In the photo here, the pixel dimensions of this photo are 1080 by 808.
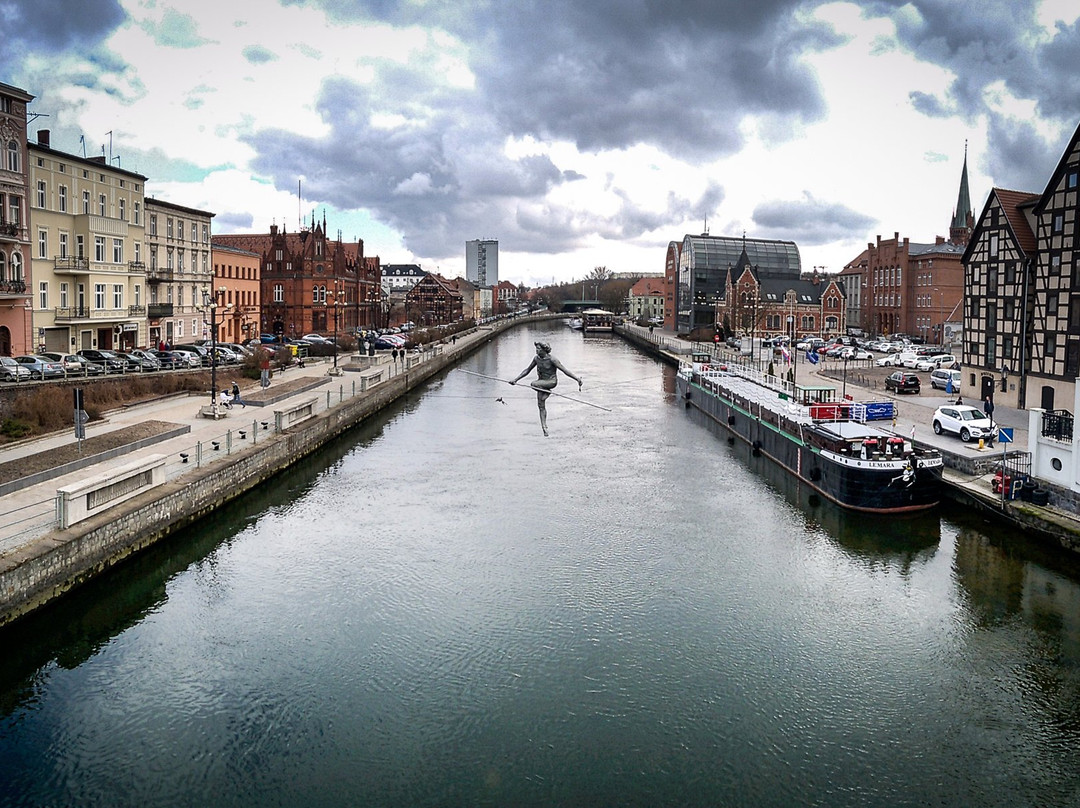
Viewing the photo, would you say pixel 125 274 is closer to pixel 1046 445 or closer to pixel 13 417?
pixel 13 417

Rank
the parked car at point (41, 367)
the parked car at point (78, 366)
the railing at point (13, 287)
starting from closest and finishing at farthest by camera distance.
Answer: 1. the parked car at point (41, 367)
2. the parked car at point (78, 366)
3. the railing at point (13, 287)

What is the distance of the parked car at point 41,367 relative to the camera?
29.9 metres

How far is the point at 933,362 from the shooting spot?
5131 centimetres

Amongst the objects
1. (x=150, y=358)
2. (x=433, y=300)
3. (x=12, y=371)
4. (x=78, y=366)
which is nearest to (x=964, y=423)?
(x=78, y=366)

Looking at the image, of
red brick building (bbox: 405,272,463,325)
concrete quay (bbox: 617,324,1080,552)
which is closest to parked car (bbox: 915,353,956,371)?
concrete quay (bbox: 617,324,1080,552)

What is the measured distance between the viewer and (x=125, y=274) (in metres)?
42.6

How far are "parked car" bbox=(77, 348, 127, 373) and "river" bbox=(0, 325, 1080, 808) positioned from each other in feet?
44.9

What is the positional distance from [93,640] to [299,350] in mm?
41497

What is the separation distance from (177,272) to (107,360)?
16.9 metres

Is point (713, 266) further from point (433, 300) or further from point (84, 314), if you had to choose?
point (84, 314)

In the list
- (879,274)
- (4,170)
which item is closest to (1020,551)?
(4,170)

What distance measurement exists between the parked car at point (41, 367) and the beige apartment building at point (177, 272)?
592 inches

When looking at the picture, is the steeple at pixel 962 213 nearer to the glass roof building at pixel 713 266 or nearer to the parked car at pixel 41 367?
the glass roof building at pixel 713 266

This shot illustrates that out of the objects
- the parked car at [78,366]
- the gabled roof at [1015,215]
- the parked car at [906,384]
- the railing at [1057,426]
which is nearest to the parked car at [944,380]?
the parked car at [906,384]
